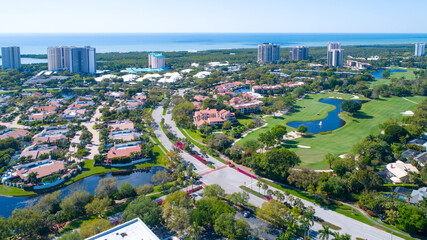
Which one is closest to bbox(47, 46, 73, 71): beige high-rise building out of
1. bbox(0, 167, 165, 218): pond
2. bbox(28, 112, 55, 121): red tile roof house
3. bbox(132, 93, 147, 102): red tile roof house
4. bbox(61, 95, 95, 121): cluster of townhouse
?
bbox(61, 95, 95, 121): cluster of townhouse

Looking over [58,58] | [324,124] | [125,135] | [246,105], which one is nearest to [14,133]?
[125,135]

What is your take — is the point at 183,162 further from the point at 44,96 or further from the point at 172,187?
the point at 44,96

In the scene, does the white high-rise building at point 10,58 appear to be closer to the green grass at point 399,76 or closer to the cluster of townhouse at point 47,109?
the cluster of townhouse at point 47,109

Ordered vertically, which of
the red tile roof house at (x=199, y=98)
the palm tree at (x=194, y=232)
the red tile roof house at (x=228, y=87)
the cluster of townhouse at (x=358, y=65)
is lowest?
the palm tree at (x=194, y=232)

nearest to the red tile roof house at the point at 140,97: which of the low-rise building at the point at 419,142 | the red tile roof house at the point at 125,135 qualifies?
the red tile roof house at the point at 125,135

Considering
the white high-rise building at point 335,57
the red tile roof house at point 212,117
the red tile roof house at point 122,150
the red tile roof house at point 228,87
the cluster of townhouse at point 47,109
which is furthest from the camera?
the white high-rise building at point 335,57

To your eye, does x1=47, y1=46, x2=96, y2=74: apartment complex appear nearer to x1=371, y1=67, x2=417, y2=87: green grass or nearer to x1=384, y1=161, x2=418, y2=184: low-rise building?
x1=371, y1=67, x2=417, y2=87: green grass

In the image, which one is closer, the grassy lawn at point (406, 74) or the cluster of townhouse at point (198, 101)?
the cluster of townhouse at point (198, 101)

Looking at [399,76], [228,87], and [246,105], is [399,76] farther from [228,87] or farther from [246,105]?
[246,105]
